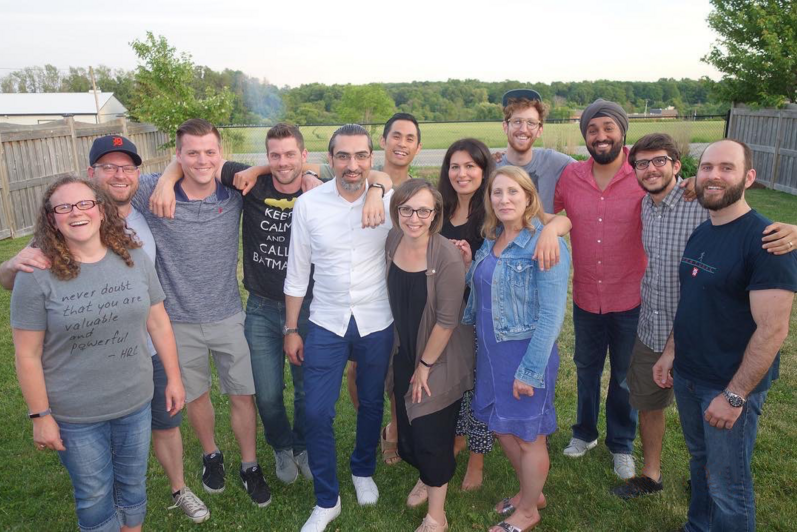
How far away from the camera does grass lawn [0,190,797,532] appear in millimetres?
3520

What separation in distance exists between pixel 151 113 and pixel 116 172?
16.4 meters

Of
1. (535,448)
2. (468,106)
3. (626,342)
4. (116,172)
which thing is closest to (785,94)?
(626,342)

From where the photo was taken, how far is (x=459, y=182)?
3537mm

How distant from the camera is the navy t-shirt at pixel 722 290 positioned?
2441 millimetres

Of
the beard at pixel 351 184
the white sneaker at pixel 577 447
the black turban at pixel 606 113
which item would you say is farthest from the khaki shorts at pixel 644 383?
the beard at pixel 351 184

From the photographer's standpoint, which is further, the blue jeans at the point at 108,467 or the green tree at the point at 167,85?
the green tree at the point at 167,85

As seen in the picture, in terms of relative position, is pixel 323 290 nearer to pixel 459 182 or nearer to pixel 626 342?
pixel 459 182

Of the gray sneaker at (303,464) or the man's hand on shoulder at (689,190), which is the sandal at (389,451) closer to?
the gray sneaker at (303,464)

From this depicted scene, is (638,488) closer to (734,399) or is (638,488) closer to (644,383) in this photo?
(644,383)

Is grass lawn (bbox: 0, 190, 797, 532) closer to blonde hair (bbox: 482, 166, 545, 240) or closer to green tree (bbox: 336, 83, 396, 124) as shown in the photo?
blonde hair (bbox: 482, 166, 545, 240)

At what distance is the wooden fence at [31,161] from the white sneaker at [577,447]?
9573 millimetres

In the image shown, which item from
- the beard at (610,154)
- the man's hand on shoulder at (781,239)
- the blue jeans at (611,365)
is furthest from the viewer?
the blue jeans at (611,365)

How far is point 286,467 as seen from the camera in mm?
4035

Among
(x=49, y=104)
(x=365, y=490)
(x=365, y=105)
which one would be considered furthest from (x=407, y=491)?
(x=49, y=104)
